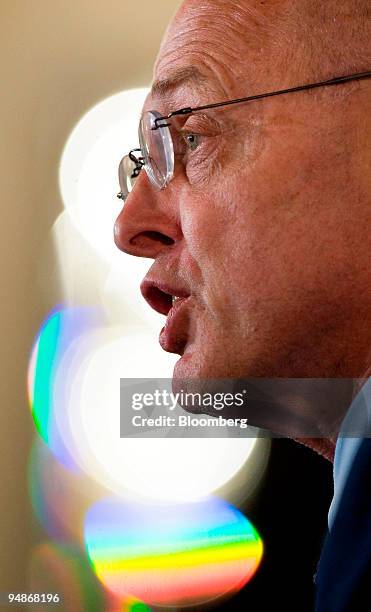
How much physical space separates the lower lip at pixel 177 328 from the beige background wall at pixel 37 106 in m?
0.68

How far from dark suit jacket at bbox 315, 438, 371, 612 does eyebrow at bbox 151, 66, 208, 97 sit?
402 millimetres

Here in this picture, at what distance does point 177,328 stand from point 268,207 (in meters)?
0.16

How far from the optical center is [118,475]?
139 centimetres

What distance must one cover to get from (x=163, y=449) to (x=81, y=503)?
185mm

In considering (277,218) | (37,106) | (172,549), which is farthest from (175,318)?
(37,106)

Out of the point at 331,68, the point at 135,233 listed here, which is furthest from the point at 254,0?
the point at 135,233

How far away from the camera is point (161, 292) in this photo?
870 mm

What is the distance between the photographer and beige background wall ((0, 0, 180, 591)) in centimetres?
144

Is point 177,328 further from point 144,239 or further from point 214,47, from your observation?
point 214,47

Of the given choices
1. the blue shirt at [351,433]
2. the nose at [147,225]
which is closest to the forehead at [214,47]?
the nose at [147,225]

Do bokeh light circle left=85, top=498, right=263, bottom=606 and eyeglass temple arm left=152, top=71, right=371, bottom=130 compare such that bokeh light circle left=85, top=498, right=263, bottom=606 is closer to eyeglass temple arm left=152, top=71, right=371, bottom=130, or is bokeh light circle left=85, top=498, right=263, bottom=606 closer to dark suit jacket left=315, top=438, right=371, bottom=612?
dark suit jacket left=315, top=438, right=371, bottom=612

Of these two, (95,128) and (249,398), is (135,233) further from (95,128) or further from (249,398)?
(95,128)

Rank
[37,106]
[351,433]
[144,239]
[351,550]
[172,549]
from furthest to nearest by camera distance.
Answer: [37,106]
[172,549]
[144,239]
[351,433]
[351,550]

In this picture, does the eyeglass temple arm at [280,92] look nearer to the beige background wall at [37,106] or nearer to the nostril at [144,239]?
the nostril at [144,239]
